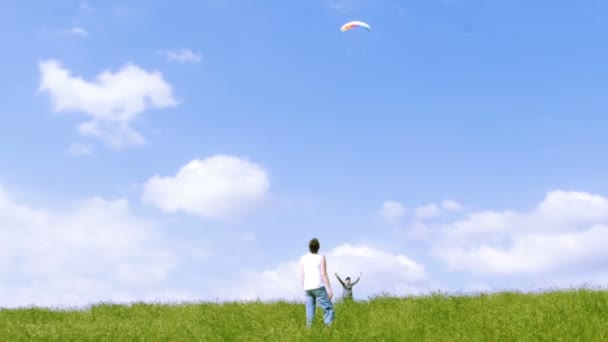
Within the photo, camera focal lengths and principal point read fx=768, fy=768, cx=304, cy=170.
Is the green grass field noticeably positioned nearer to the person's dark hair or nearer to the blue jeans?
the blue jeans

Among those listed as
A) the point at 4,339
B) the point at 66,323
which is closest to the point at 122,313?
the point at 66,323

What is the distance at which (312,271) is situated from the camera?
15242 mm

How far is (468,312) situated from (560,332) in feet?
12.8

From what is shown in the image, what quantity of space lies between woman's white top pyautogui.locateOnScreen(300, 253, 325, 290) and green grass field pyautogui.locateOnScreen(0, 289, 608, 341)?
0.83 m

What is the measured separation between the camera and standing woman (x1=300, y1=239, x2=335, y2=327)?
15.2 metres

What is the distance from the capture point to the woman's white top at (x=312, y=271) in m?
15.2

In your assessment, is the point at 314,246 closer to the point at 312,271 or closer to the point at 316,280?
the point at 312,271

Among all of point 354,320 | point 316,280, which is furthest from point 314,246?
point 354,320

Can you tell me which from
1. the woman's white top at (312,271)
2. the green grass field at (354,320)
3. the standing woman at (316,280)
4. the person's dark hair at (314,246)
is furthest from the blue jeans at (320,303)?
the person's dark hair at (314,246)

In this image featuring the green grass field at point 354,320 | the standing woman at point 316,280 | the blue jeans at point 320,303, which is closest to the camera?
the green grass field at point 354,320

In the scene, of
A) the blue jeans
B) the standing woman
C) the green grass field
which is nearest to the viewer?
the green grass field

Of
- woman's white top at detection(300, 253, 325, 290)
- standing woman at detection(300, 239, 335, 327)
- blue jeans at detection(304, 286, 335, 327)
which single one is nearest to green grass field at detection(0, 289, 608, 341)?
blue jeans at detection(304, 286, 335, 327)

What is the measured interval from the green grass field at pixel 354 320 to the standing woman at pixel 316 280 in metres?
0.44

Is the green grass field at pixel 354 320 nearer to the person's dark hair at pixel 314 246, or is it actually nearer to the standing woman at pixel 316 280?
the standing woman at pixel 316 280
